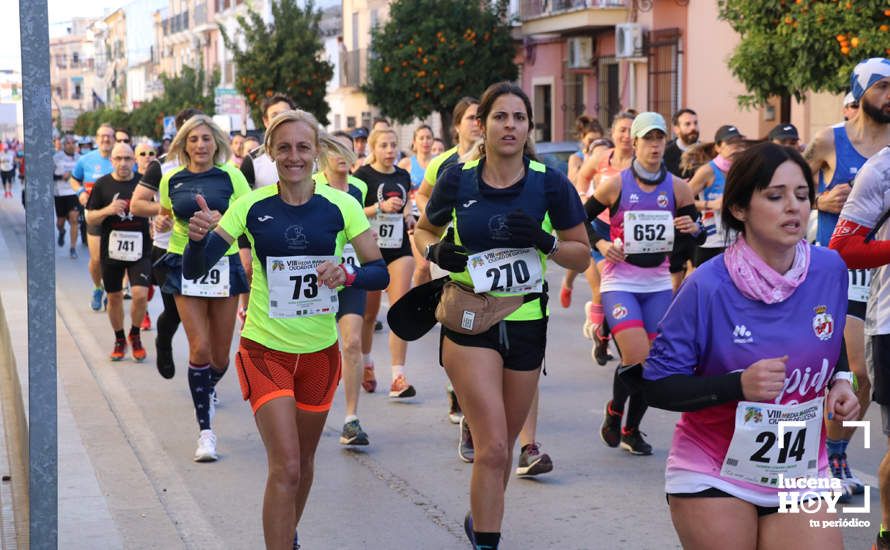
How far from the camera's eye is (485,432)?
5285mm

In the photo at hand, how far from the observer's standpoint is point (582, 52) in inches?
1267

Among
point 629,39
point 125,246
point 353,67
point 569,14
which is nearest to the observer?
point 125,246

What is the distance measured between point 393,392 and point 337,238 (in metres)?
3.97

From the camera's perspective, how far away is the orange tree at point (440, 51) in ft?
113

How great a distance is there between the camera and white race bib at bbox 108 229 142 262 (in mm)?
11445

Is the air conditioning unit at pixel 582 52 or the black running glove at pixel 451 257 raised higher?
the air conditioning unit at pixel 582 52

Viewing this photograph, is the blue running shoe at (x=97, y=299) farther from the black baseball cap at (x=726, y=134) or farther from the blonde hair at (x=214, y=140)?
the blonde hair at (x=214, y=140)

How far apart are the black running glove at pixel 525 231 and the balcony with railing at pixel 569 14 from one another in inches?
1012

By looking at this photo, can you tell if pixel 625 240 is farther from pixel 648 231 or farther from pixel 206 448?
pixel 206 448

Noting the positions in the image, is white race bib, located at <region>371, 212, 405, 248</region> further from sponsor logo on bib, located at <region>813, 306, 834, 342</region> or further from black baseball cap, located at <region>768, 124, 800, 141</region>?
sponsor logo on bib, located at <region>813, 306, 834, 342</region>

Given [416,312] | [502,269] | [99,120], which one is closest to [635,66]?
[416,312]

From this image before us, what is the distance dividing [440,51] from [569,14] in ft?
13.4

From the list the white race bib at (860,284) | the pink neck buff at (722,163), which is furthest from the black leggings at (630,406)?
the pink neck buff at (722,163)

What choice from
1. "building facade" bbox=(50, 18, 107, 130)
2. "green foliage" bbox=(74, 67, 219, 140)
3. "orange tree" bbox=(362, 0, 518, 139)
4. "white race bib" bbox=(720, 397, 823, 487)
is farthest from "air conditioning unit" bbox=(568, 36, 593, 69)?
"building facade" bbox=(50, 18, 107, 130)
